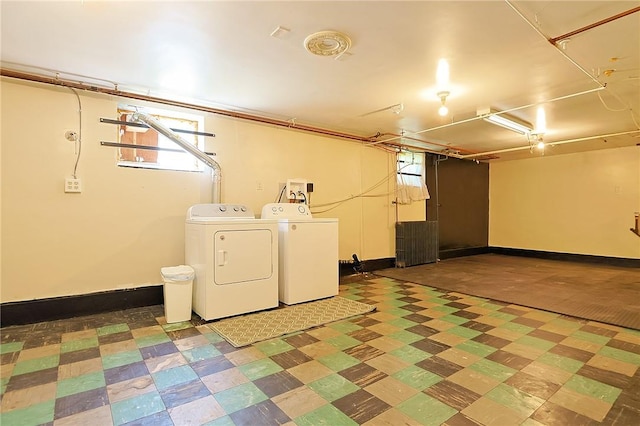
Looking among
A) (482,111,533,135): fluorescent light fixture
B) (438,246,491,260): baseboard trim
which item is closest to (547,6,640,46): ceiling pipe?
(482,111,533,135): fluorescent light fixture

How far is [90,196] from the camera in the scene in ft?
10.9

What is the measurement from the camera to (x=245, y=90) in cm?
348

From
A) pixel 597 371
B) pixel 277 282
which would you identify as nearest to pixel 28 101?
pixel 277 282

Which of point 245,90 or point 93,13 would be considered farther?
point 245,90

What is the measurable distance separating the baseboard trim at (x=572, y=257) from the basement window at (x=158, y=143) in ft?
25.3

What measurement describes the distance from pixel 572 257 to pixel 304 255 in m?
6.69

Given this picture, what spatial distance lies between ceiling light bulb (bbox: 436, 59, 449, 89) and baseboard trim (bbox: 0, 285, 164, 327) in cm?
380

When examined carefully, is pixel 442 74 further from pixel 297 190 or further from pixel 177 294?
pixel 177 294

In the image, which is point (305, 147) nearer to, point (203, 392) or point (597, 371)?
point (203, 392)

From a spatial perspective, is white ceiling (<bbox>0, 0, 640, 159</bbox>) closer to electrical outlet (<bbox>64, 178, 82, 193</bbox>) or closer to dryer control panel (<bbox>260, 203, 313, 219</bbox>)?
electrical outlet (<bbox>64, 178, 82, 193</bbox>)

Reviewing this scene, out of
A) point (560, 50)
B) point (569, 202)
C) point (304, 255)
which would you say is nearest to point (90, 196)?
point (304, 255)

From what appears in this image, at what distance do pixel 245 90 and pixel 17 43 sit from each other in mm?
1853

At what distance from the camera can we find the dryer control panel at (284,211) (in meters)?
4.02

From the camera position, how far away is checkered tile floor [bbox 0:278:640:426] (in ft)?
5.45
